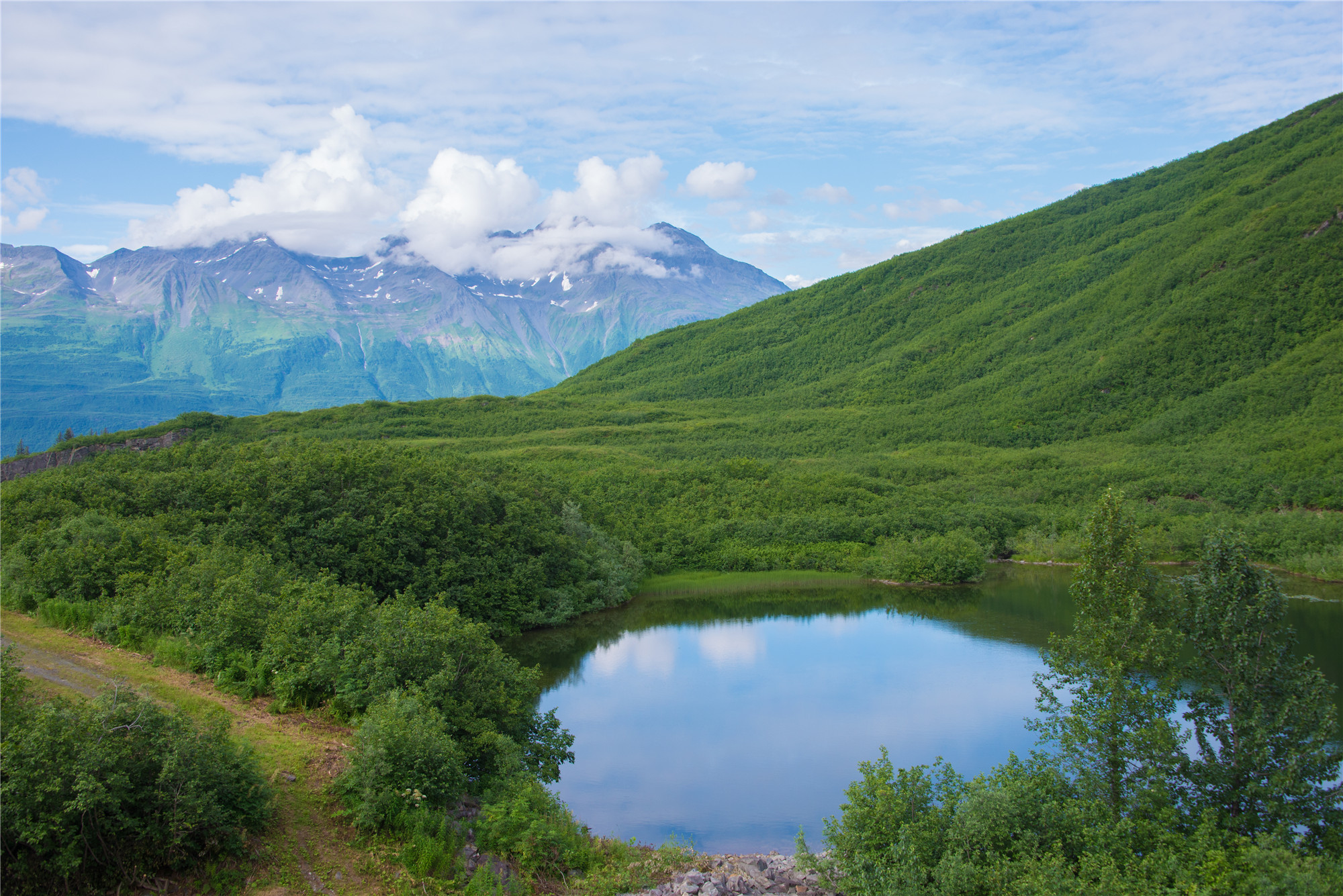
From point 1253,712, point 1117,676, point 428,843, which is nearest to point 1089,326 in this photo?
point 1253,712

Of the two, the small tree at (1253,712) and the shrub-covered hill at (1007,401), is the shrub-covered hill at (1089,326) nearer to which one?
the shrub-covered hill at (1007,401)

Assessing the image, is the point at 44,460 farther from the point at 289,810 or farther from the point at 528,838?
the point at 528,838

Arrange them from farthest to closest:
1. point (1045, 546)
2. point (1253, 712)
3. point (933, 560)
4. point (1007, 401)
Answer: point (1007, 401)
point (1045, 546)
point (933, 560)
point (1253, 712)

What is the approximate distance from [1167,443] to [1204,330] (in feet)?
84.1

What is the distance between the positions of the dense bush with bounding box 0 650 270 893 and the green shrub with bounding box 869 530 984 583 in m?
54.0

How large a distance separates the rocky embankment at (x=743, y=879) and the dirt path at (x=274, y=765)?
482cm

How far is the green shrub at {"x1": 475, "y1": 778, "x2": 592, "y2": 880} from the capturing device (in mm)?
17281

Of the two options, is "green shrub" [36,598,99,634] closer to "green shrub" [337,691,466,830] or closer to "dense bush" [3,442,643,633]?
"dense bush" [3,442,643,633]

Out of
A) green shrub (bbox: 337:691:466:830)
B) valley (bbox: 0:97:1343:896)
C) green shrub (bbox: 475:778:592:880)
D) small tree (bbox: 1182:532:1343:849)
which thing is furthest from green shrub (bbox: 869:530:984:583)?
green shrub (bbox: 337:691:466:830)

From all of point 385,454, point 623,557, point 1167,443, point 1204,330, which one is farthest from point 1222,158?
point 385,454

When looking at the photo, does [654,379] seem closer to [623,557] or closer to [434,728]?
[623,557]

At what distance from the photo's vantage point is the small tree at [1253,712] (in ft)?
54.4

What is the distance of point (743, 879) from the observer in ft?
58.9

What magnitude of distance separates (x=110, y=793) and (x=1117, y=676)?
18303mm
